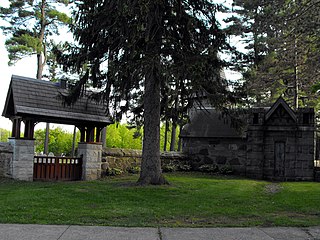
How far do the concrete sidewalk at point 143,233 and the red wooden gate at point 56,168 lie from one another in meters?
8.49

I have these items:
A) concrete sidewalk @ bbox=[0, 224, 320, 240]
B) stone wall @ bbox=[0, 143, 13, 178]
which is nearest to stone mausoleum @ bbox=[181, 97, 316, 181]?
stone wall @ bbox=[0, 143, 13, 178]

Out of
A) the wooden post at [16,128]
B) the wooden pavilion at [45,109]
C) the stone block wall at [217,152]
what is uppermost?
the wooden pavilion at [45,109]

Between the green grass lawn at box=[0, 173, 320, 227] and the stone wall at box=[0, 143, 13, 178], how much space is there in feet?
7.37

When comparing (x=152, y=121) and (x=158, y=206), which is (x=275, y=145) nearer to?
(x=152, y=121)

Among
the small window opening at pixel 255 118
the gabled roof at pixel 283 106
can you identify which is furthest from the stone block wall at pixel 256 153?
the gabled roof at pixel 283 106

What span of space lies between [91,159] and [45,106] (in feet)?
10.0

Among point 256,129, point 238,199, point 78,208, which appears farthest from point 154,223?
point 256,129

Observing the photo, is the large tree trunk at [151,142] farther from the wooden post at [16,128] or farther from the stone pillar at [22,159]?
the wooden post at [16,128]

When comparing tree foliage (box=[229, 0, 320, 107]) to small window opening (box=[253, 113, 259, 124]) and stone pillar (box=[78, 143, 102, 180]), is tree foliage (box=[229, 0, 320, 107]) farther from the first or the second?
stone pillar (box=[78, 143, 102, 180])

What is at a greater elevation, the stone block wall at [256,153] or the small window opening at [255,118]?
the small window opening at [255,118]

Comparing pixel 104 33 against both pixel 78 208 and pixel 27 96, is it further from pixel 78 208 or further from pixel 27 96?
pixel 78 208

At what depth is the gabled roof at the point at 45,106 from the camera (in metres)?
14.2

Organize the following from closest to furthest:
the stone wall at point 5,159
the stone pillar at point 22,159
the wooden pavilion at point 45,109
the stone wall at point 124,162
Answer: the stone pillar at point 22,159
the stone wall at point 5,159
the wooden pavilion at point 45,109
the stone wall at point 124,162

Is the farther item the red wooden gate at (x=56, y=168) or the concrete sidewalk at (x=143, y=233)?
the red wooden gate at (x=56, y=168)
